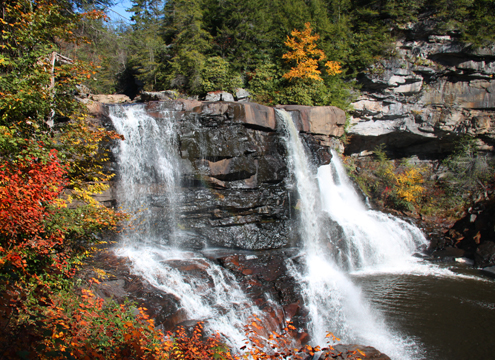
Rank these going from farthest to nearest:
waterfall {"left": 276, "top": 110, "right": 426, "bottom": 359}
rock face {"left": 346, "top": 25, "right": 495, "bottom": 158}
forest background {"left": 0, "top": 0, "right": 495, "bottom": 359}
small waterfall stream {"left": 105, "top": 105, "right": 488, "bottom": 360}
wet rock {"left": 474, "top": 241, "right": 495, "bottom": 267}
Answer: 1. rock face {"left": 346, "top": 25, "right": 495, "bottom": 158}
2. wet rock {"left": 474, "top": 241, "right": 495, "bottom": 267}
3. waterfall {"left": 276, "top": 110, "right": 426, "bottom": 359}
4. small waterfall stream {"left": 105, "top": 105, "right": 488, "bottom": 360}
5. forest background {"left": 0, "top": 0, "right": 495, "bottom": 359}

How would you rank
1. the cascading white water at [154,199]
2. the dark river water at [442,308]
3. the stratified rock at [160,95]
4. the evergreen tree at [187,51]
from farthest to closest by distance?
1. the evergreen tree at [187,51]
2. the stratified rock at [160,95]
3. the cascading white water at [154,199]
4. the dark river water at [442,308]

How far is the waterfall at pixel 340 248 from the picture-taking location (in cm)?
756

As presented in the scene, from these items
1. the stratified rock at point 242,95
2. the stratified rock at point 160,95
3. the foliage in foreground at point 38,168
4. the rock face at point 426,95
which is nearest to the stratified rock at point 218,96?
the stratified rock at point 242,95

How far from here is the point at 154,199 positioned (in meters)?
10.0

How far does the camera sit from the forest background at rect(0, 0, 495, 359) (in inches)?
143

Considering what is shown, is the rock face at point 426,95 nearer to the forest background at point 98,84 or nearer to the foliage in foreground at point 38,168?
the forest background at point 98,84

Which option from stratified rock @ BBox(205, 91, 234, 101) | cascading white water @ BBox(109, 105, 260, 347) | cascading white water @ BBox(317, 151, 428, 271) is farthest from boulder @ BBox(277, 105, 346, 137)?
cascading white water @ BBox(109, 105, 260, 347)

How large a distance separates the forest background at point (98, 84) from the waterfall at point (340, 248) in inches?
151

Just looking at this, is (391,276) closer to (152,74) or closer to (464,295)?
(464,295)

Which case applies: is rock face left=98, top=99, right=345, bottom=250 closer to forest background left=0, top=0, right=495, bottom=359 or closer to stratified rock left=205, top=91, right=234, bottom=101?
forest background left=0, top=0, right=495, bottom=359

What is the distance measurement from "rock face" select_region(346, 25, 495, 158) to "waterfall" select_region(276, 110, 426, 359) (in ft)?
14.2

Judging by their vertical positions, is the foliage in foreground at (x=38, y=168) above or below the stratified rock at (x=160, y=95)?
below

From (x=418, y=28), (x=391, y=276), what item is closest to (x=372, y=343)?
(x=391, y=276)

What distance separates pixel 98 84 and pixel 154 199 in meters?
13.3
